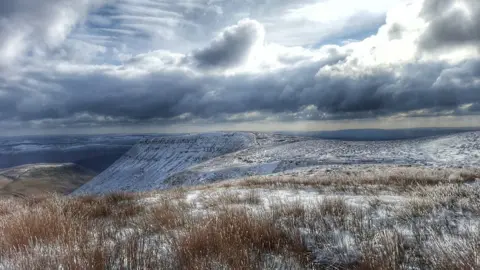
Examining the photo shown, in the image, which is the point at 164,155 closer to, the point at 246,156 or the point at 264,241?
the point at 246,156

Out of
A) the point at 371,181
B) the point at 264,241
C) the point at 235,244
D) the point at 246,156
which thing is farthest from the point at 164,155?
the point at 235,244

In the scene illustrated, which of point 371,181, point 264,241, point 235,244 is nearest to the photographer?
point 235,244

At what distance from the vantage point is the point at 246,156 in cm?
5272

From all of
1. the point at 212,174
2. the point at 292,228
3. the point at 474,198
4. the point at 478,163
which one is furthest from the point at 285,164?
the point at 292,228

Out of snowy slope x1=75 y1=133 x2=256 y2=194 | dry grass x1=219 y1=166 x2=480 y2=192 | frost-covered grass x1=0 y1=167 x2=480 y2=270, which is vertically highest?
frost-covered grass x1=0 y1=167 x2=480 y2=270

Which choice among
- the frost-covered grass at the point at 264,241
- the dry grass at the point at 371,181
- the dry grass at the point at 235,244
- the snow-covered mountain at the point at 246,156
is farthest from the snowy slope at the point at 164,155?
the dry grass at the point at 235,244

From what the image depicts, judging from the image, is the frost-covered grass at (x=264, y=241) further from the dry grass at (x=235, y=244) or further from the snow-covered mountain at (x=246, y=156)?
the snow-covered mountain at (x=246, y=156)

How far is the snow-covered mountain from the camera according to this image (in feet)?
101

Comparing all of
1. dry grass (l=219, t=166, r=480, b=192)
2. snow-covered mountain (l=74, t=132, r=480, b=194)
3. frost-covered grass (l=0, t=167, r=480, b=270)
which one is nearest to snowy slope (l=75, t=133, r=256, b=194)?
snow-covered mountain (l=74, t=132, r=480, b=194)

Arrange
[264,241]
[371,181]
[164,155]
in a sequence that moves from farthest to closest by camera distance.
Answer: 1. [164,155]
2. [371,181]
3. [264,241]

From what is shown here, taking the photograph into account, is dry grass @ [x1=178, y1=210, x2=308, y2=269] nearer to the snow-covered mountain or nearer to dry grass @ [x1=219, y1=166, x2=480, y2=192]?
dry grass @ [x1=219, y1=166, x2=480, y2=192]

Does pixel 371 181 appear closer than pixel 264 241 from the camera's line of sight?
No

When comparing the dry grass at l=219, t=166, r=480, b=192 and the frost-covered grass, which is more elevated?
the frost-covered grass

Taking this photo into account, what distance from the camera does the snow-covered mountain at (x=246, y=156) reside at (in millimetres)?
30812
